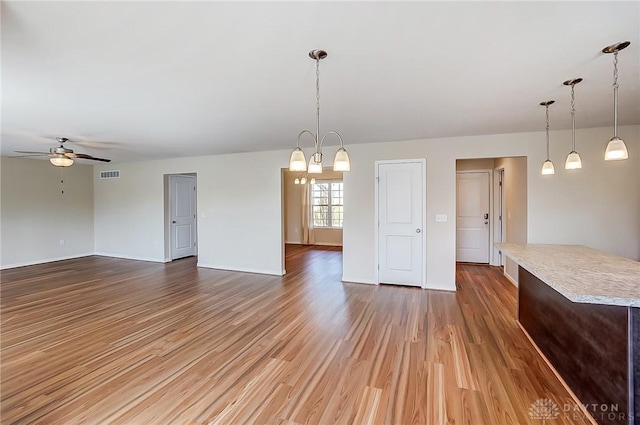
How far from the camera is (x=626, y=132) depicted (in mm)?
4000

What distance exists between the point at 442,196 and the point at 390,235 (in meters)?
1.06

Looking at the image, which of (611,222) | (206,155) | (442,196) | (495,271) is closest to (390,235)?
(442,196)

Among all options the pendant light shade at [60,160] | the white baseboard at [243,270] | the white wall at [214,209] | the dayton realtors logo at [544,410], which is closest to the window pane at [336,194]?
the white wall at [214,209]

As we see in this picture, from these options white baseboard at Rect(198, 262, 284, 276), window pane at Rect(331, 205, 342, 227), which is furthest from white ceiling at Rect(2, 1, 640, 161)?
window pane at Rect(331, 205, 342, 227)

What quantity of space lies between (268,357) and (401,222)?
3.18m

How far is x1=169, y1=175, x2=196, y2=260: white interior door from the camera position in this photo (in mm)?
7371

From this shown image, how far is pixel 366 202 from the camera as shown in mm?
5188

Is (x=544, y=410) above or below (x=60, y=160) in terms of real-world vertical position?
below

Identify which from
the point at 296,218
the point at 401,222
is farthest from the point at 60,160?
the point at 296,218

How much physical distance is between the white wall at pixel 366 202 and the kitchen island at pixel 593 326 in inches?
65.2

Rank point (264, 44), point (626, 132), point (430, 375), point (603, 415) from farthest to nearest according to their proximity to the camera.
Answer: point (626, 132) → point (430, 375) → point (264, 44) → point (603, 415)

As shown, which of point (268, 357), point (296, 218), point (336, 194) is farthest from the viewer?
point (296, 218)

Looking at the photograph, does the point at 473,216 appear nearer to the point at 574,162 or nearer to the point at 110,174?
the point at 574,162

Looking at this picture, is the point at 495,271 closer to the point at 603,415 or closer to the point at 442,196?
the point at 442,196
